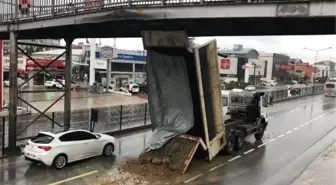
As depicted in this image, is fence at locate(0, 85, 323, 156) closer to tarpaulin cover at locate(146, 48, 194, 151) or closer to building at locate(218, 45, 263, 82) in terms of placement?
tarpaulin cover at locate(146, 48, 194, 151)

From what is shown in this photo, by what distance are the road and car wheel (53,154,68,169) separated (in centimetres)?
23

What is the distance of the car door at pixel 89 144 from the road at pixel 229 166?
1.00 feet

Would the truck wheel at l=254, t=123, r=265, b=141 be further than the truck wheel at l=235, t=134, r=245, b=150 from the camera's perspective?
Yes

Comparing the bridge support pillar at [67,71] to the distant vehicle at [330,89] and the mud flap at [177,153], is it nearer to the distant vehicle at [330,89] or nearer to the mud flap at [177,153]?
the mud flap at [177,153]

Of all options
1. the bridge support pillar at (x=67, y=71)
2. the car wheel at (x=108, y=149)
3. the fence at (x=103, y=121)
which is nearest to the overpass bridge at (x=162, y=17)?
the bridge support pillar at (x=67, y=71)

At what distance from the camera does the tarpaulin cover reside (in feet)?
45.1

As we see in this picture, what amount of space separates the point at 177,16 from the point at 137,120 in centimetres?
1362

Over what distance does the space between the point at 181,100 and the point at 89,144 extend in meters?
4.27

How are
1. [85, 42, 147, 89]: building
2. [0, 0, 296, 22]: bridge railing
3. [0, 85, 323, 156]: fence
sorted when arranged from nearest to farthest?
1. [0, 0, 296, 22]: bridge railing
2. [0, 85, 323, 156]: fence
3. [85, 42, 147, 89]: building

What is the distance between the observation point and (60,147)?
528 inches

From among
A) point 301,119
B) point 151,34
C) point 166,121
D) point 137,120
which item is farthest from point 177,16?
point 301,119

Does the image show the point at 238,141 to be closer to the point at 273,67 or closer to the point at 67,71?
the point at 67,71

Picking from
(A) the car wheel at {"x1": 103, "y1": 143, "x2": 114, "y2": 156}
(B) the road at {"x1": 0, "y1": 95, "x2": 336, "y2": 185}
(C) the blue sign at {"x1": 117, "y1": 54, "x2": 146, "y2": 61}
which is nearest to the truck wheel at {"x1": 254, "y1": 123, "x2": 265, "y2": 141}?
(B) the road at {"x1": 0, "y1": 95, "x2": 336, "y2": 185}

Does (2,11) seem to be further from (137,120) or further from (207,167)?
(207,167)
